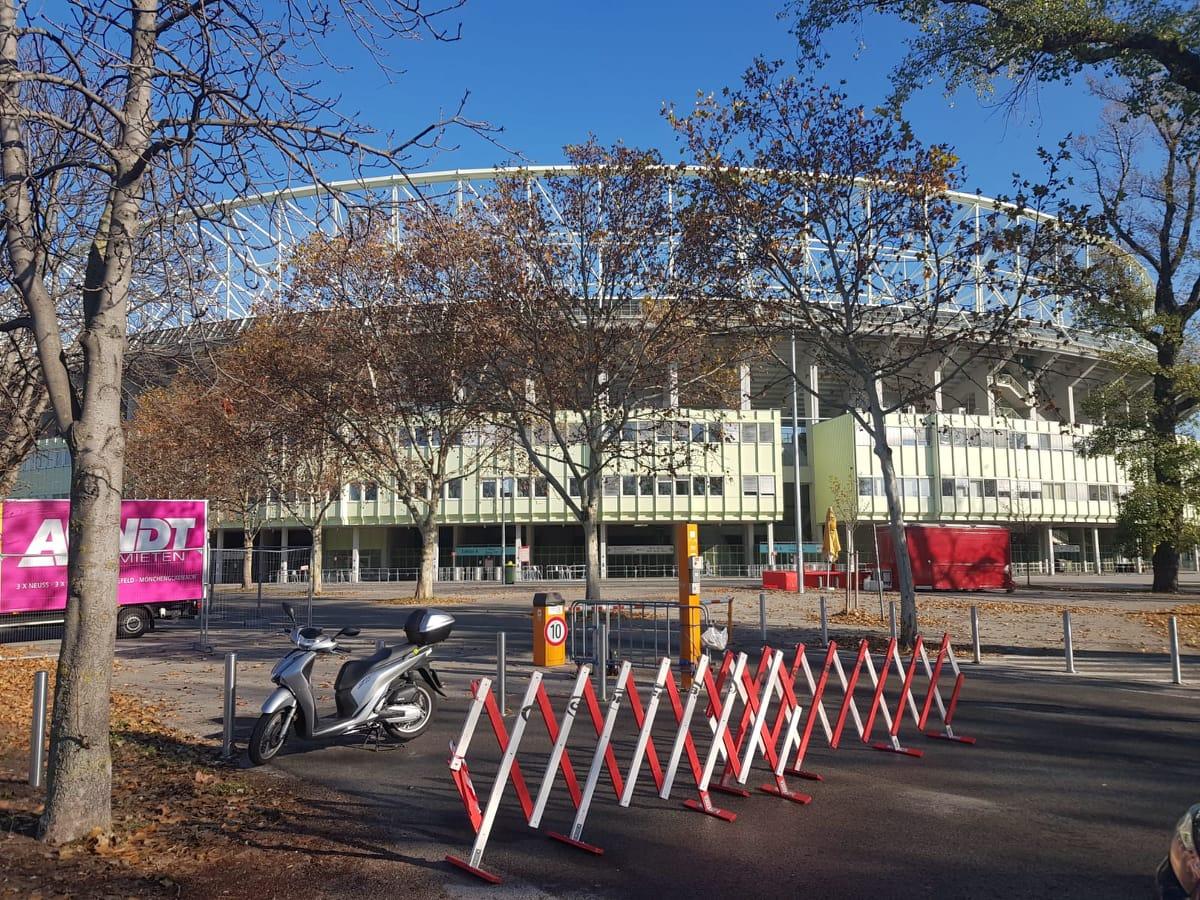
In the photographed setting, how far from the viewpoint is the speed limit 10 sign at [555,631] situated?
1369 cm

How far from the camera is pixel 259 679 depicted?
13.5 metres

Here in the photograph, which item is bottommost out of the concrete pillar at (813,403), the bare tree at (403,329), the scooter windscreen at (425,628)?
the scooter windscreen at (425,628)

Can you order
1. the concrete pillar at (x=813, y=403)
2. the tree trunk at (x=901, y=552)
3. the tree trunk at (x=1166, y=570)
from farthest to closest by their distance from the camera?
the concrete pillar at (x=813, y=403)
the tree trunk at (x=1166, y=570)
the tree trunk at (x=901, y=552)

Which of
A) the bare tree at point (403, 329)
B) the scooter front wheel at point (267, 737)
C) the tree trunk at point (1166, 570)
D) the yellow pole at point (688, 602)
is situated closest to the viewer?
the scooter front wheel at point (267, 737)

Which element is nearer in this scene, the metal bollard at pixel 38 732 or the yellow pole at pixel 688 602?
the metal bollard at pixel 38 732

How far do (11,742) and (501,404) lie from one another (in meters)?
13.9

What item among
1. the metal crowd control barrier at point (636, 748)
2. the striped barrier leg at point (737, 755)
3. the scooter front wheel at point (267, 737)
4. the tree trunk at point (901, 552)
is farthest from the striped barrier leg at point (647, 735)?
the tree trunk at point (901, 552)

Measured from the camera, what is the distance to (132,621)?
65.4 ft

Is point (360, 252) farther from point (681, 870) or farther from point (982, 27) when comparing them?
point (681, 870)

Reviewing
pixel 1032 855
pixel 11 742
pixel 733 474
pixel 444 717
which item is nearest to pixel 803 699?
pixel 444 717

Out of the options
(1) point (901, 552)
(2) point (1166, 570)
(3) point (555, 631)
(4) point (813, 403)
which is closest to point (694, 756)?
(3) point (555, 631)

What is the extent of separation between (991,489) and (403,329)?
49358 mm

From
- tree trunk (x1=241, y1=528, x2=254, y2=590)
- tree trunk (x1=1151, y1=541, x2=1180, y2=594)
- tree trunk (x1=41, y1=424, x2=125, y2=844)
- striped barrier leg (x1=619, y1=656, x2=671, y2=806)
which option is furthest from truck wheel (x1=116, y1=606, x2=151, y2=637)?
tree trunk (x1=1151, y1=541, x2=1180, y2=594)

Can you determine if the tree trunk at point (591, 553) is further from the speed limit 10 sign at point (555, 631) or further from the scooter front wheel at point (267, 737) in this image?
the scooter front wheel at point (267, 737)
